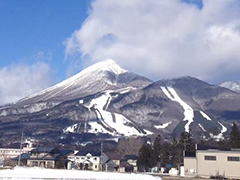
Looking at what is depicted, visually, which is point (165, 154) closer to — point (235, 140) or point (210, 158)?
point (235, 140)

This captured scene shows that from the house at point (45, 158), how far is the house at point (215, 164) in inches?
1111

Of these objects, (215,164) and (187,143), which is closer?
(215,164)

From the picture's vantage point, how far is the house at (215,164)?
4434cm

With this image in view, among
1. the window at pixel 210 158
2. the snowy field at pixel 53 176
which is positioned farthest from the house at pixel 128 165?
the snowy field at pixel 53 176

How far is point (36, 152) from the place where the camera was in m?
73.3

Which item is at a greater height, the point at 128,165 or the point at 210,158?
the point at 210,158

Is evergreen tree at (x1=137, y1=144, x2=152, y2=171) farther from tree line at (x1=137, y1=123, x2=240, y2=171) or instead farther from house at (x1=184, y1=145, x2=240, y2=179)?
house at (x1=184, y1=145, x2=240, y2=179)

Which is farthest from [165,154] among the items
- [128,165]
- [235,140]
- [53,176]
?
[53,176]

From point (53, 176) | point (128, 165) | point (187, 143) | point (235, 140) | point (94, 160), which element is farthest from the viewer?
point (128, 165)

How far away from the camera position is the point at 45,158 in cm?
6925

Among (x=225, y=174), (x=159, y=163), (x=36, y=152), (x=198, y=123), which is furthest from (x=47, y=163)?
(x=198, y=123)

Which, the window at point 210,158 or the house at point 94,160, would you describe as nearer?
the window at point 210,158

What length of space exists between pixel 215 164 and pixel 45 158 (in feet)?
121

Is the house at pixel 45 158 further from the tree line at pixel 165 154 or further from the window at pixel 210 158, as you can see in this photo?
the window at pixel 210 158
